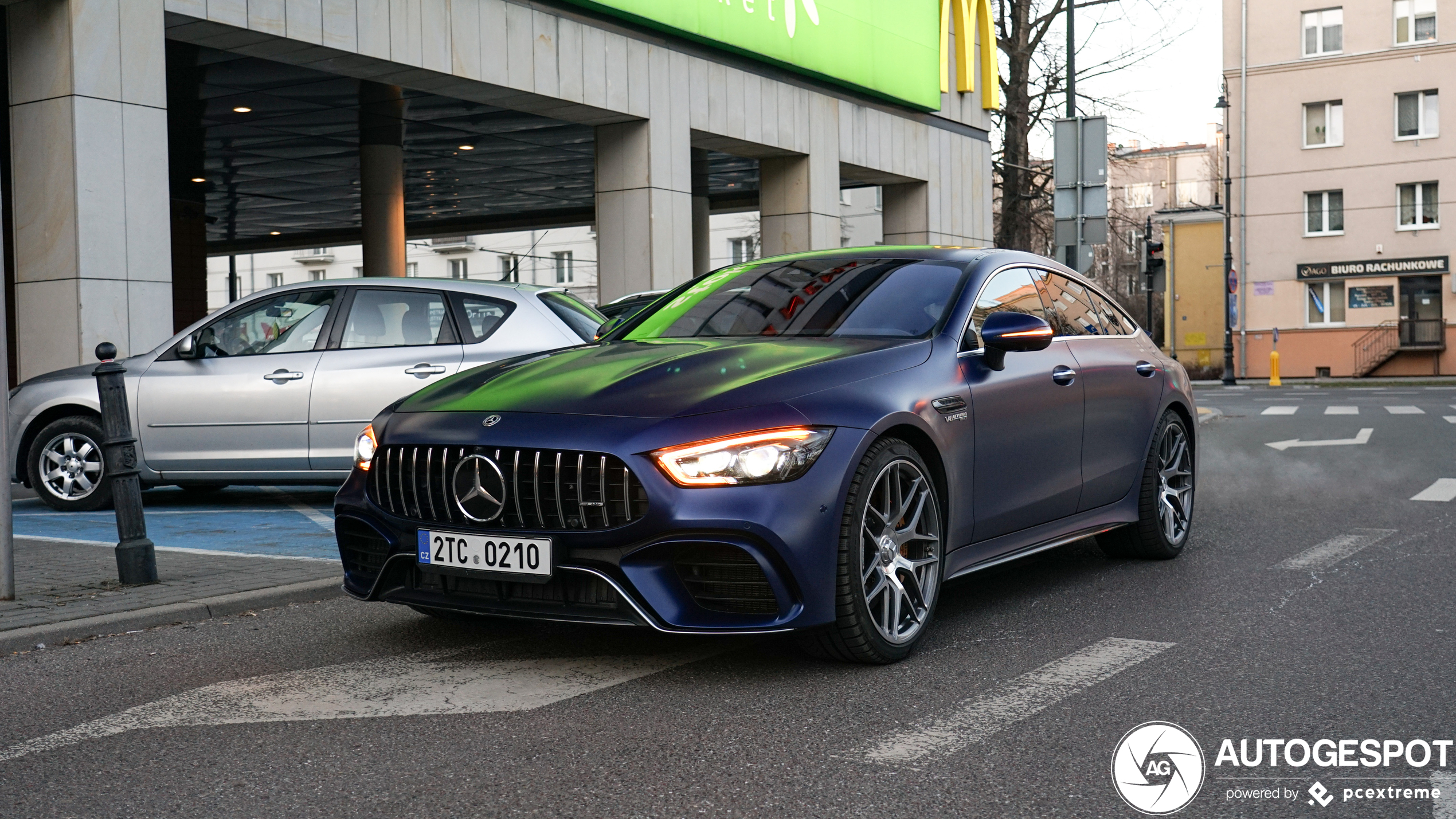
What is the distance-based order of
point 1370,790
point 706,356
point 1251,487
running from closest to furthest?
point 1370,790 < point 706,356 < point 1251,487

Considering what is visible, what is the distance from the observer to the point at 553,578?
438 centimetres

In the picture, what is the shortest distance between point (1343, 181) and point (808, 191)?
34846 millimetres

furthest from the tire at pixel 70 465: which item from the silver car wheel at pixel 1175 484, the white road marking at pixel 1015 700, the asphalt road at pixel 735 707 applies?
the white road marking at pixel 1015 700

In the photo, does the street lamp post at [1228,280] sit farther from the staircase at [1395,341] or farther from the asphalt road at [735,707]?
the asphalt road at [735,707]

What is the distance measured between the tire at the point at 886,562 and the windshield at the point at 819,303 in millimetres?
719

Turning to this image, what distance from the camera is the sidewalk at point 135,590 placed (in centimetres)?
554

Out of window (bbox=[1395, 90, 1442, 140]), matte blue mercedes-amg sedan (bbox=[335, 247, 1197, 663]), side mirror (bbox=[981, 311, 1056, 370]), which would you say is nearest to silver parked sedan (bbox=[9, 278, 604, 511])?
matte blue mercedes-amg sedan (bbox=[335, 247, 1197, 663])

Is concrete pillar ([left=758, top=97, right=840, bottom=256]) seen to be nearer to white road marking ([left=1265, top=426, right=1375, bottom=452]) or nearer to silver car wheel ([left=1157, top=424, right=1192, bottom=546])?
white road marking ([left=1265, top=426, right=1375, bottom=452])

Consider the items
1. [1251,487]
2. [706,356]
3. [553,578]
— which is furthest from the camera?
[1251,487]

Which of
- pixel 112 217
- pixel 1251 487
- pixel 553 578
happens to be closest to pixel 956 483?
pixel 553 578

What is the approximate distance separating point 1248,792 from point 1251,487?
7919 millimetres

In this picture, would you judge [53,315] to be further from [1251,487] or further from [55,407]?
[1251,487]

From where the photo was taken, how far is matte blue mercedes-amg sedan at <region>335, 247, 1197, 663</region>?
432cm

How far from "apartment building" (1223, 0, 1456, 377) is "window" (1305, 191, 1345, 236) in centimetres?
5
